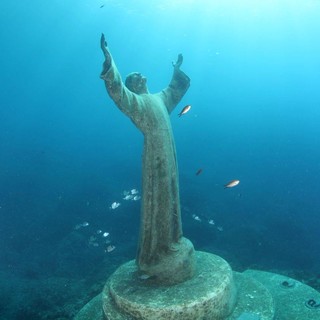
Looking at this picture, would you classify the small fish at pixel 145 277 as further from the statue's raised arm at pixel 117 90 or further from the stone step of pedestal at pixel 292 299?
the stone step of pedestal at pixel 292 299

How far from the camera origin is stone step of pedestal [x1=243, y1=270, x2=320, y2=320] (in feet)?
22.2

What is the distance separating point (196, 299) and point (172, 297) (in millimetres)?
390

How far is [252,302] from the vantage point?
19.5 feet

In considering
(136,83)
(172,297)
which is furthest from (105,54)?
(172,297)

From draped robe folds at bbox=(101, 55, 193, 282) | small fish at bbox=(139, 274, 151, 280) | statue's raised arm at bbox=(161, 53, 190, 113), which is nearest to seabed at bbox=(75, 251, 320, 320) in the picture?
small fish at bbox=(139, 274, 151, 280)

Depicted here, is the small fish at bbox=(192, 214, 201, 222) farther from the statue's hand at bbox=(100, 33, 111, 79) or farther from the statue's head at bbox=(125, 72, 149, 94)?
the statue's hand at bbox=(100, 33, 111, 79)

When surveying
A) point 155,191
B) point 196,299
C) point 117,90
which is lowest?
point 196,299

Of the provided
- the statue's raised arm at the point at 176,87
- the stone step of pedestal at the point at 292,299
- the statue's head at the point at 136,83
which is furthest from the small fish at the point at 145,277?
the statue's head at the point at 136,83

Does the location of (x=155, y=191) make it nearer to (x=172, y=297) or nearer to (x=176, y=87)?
(x=172, y=297)

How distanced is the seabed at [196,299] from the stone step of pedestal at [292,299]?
0.02 m

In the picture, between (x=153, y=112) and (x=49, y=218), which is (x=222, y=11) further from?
(x=153, y=112)

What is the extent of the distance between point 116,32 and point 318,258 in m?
61.6

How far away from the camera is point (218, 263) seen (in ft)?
20.5

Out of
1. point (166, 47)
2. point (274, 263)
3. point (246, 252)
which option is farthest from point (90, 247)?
point (166, 47)
